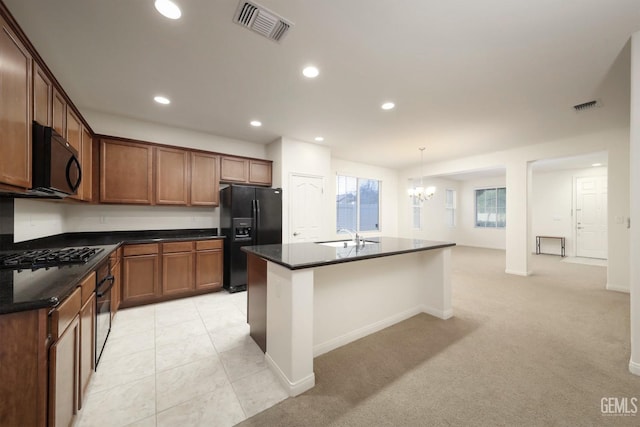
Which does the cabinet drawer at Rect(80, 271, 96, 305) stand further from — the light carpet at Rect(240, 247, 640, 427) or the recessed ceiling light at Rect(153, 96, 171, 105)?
the recessed ceiling light at Rect(153, 96, 171, 105)

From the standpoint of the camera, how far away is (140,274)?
325 centimetres

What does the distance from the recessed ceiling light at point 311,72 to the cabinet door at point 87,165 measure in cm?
279

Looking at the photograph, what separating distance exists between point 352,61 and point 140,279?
3762 mm

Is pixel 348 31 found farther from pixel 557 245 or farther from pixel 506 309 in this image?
pixel 557 245

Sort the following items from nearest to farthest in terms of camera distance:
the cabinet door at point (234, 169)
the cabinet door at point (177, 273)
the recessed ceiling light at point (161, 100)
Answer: the recessed ceiling light at point (161, 100), the cabinet door at point (177, 273), the cabinet door at point (234, 169)

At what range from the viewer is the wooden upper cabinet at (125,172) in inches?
130

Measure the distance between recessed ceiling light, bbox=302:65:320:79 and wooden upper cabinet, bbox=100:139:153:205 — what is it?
2700mm

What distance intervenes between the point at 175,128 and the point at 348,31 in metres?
3.38

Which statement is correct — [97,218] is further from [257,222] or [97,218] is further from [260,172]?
[260,172]

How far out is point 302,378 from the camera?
5.70 ft

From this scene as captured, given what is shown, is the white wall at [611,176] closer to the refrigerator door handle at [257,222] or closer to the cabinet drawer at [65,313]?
the refrigerator door handle at [257,222]

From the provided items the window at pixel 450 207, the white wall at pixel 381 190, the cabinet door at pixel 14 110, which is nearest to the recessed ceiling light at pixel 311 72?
the cabinet door at pixel 14 110

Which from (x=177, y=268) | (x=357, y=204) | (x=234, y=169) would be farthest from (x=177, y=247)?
(x=357, y=204)

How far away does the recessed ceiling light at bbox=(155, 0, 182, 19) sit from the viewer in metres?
1.67
